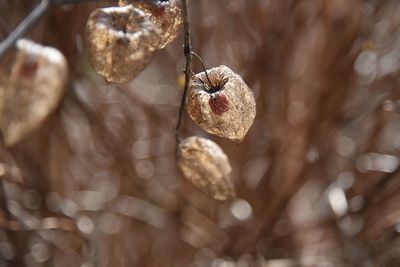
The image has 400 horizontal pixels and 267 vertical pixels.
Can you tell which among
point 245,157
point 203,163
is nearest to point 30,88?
point 203,163

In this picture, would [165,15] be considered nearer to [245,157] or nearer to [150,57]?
[150,57]

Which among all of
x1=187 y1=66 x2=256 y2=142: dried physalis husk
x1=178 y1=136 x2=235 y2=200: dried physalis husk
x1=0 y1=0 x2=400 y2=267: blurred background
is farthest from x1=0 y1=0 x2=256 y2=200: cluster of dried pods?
x1=0 y1=0 x2=400 y2=267: blurred background

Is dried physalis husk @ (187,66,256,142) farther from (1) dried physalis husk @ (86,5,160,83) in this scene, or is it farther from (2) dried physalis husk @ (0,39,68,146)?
(2) dried physalis husk @ (0,39,68,146)

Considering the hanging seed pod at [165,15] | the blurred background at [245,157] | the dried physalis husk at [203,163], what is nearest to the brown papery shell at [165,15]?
the hanging seed pod at [165,15]

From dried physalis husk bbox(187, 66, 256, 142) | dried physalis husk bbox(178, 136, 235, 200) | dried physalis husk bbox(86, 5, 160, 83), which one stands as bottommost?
dried physalis husk bbox(178, 136, 235, 200)

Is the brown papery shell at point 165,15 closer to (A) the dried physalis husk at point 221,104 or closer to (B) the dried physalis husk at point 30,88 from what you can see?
(A) the dried physalis husk at point 221,104

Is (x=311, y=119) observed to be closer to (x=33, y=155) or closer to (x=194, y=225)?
(x=194, y=225)

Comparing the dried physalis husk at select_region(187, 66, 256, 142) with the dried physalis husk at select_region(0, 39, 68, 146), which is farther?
the dried physalis husk at select_region(0, 39, 68, 146)
